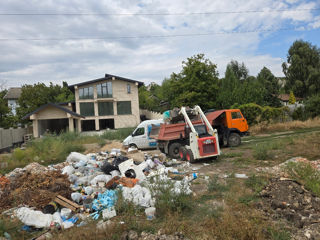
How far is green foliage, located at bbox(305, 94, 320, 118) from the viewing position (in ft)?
69.2

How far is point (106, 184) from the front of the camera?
6.76 meters

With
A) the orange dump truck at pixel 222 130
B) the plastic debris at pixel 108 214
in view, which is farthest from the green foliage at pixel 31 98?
the plastic debris at pixel 108 214

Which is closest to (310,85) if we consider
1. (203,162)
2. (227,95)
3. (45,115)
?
(227,95)

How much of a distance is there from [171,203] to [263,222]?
1.76 meters

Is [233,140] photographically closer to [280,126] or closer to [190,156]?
[190,156]

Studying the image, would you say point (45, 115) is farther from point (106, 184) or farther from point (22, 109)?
point (106, 184)

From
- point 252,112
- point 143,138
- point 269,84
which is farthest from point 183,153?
point 269,84

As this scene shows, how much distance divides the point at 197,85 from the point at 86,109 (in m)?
15.3

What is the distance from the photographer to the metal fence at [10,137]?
20203mm

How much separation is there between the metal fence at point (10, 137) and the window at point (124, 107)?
11.7 meters

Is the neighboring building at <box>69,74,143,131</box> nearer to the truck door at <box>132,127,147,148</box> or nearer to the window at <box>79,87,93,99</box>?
the window at <box>79,87,93,99</box>

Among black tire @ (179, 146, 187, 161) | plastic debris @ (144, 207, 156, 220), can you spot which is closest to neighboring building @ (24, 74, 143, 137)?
black tire @ (179, 146, 187, 161)

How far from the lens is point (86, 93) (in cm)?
3120

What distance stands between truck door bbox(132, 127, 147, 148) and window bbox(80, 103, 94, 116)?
18657mm
